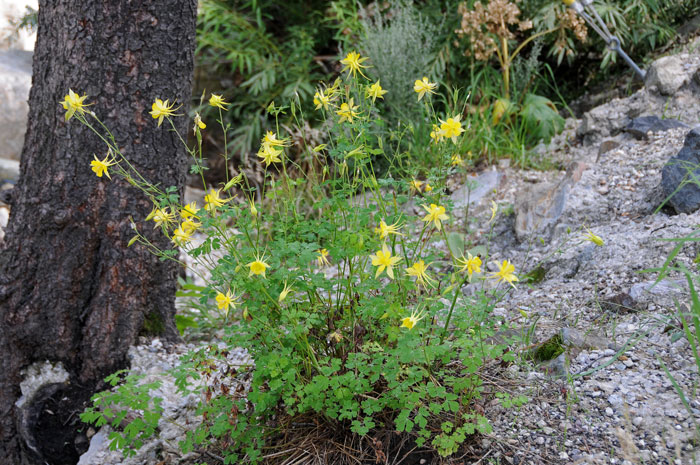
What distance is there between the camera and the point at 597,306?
2078mm

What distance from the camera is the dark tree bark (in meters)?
2.07

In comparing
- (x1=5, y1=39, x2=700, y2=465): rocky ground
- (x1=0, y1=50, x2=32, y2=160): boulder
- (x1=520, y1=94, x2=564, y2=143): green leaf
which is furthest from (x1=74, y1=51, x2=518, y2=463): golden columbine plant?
(x1=0, y1=50, x2=32, y2=160): boulder

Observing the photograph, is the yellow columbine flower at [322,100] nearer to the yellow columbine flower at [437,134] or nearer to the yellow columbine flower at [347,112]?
the yellow columbine flower at [347,112]

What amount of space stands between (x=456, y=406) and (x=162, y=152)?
137cm

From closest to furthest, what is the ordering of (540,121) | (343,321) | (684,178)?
(343,321), (684,178), (540,121)

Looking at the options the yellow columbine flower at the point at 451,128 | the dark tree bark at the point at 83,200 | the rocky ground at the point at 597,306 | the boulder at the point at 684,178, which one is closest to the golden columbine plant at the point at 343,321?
the yellow columbine flower at the point at 451,128

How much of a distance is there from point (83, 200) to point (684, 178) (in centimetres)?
222

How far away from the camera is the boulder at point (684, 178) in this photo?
2.34 meters

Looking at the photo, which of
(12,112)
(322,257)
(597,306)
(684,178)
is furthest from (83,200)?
(12,112)

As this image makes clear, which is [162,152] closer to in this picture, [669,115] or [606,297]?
[606,297]

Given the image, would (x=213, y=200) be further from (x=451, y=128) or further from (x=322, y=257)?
(x=451, y=128)

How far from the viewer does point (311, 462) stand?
1686 millimetres

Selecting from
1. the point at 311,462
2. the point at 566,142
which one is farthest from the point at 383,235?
the point at 566,142

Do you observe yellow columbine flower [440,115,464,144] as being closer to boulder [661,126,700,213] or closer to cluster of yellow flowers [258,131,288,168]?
cluster of yellow flowers [258,131,288,168]
